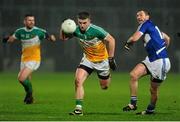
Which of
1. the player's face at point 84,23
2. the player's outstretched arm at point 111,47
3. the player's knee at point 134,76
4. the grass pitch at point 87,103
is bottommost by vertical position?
the grass pitch at point 87,103

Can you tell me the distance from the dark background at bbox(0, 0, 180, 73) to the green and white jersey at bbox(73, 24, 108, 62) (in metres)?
24.7

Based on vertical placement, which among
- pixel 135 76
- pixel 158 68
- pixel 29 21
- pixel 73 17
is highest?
pixel 73 17

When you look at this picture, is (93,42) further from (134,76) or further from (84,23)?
(134,76)

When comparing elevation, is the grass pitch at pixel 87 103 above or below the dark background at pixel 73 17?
below

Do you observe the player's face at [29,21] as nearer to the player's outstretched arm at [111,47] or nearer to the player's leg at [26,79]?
the player's leg at [26,79]

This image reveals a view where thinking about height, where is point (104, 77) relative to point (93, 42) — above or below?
below

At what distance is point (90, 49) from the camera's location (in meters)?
16.0

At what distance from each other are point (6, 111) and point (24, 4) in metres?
26.2

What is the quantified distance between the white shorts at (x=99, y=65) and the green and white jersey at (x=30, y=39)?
3711 mm

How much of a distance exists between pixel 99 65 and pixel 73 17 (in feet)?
82.5

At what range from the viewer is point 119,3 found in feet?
138

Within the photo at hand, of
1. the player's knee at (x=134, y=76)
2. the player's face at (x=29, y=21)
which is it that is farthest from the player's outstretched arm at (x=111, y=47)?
the player's face at (x=29, y=21)

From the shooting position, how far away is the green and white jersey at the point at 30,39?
65.7 ft

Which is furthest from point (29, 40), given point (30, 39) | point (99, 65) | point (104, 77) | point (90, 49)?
point (90, 49)
